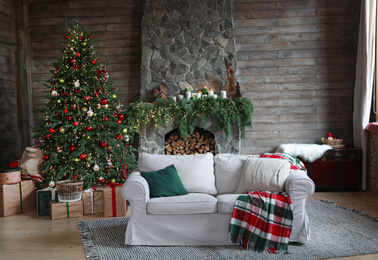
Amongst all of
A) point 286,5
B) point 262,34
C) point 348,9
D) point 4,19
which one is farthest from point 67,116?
point 348,9

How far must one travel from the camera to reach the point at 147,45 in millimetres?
6316

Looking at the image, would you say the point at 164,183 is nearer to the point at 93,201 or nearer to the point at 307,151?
the point at 93,201

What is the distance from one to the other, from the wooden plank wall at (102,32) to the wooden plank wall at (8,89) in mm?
384

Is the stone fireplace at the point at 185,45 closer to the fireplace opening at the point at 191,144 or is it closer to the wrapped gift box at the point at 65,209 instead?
the fireplace opening at the point at 191,144

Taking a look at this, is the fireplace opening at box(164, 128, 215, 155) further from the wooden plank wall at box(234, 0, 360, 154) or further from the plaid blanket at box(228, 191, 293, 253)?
the plaid blanket at box(228, 191, 293, 253)

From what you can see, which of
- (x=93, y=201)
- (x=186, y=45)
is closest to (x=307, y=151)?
(x=186, y=45)

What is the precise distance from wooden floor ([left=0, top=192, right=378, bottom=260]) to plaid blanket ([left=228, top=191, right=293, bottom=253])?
69 centimetres

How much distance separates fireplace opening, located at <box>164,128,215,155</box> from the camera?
20.7 ft

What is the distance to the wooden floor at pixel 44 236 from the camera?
349cm

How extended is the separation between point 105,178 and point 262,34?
3501mm

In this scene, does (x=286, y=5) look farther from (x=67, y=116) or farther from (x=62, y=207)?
(x=62, y=207)

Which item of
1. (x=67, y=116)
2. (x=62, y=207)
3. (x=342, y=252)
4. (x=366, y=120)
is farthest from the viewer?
(x=366, y=120)

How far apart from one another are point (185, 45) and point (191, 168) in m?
2.84

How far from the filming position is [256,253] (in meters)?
3.41
